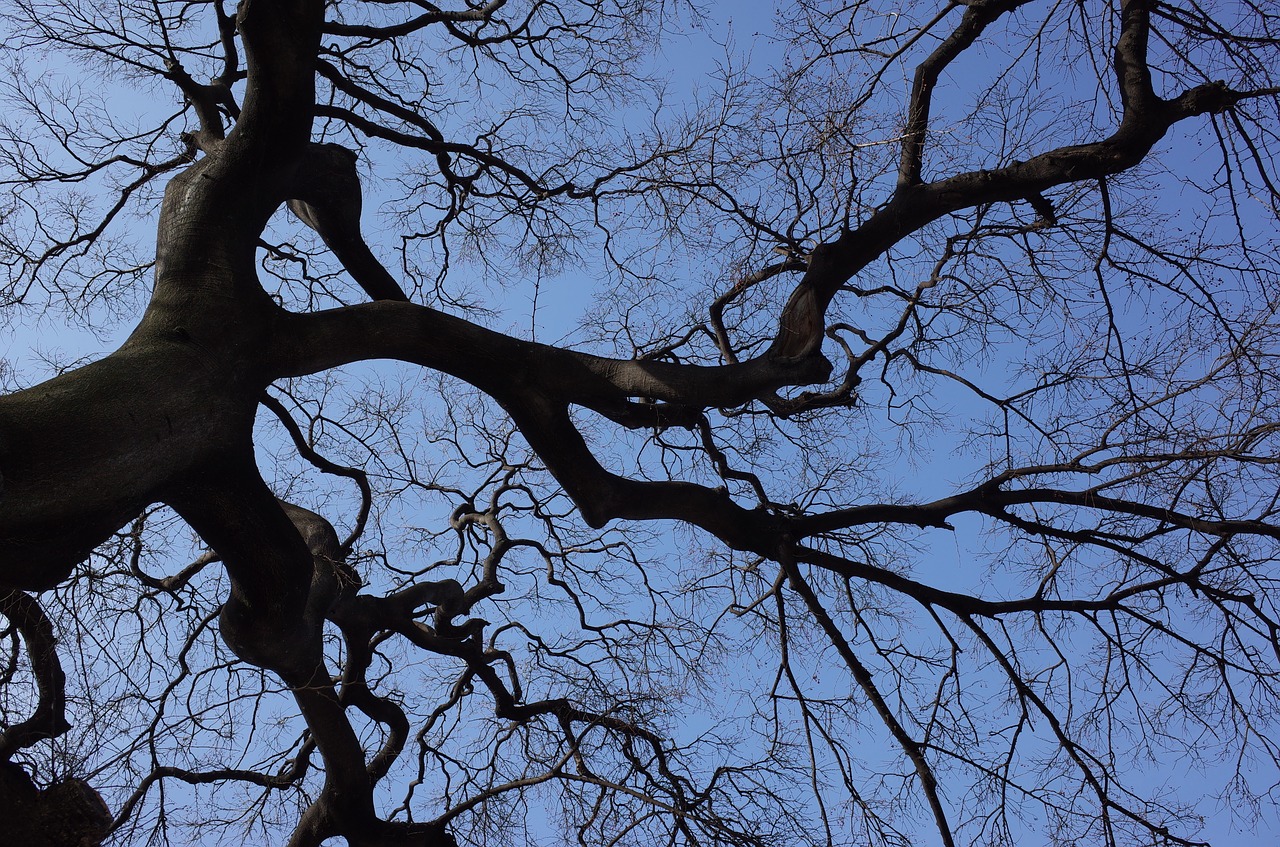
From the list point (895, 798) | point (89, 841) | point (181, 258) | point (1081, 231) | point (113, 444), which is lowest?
point (89, 841)

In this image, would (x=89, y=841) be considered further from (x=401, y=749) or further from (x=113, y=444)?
(x=113, y=444)

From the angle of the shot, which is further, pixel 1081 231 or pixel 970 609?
pixel 1081 231

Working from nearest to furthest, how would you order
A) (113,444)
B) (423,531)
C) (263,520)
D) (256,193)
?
(113,444)
(263,520)
(256,193)
(423,531)

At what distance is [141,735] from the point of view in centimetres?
489

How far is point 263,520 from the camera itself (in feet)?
13.1

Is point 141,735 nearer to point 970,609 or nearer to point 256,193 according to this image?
point 256,193

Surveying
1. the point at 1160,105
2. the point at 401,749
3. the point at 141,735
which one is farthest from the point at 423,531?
the point at 1160,105

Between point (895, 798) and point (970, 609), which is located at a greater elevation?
point (970, 609)

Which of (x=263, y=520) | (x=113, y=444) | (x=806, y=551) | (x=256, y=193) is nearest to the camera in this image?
(x=113, y=444)

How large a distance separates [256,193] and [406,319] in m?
0.93

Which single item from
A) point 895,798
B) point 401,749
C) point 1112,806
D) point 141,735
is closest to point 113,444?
point 141,735

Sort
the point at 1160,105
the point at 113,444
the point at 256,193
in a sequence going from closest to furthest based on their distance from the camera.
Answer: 1. the point at 113,444
2. the point at 256,193
3. the point at 1160,105

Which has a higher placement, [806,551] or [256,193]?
[256,193]

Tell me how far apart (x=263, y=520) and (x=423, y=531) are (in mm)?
2619
